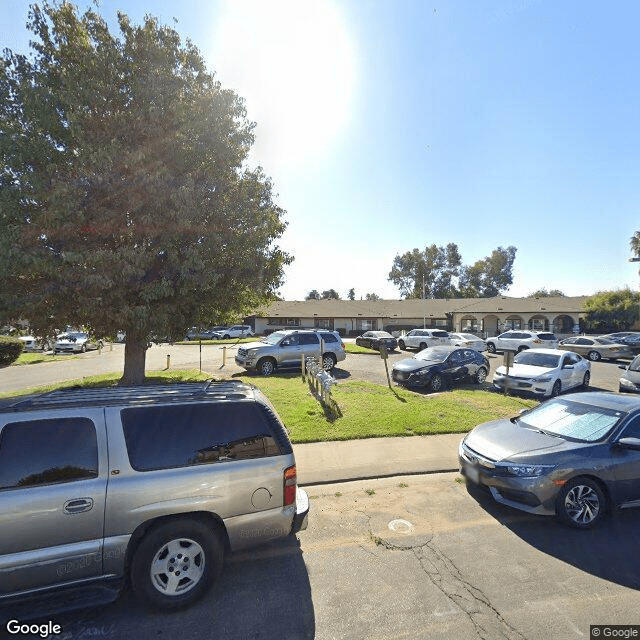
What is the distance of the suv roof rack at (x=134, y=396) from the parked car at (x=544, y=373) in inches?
397

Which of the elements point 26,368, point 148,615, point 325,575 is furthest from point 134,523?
point 26,368

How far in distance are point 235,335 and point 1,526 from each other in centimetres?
4167

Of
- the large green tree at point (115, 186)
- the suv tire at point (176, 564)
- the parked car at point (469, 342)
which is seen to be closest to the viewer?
the suv tire at point (176, 564)

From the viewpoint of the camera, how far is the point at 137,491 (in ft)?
9.72

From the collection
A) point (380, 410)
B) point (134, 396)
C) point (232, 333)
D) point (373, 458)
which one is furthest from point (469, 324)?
point (134, 396)

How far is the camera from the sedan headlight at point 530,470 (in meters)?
4.34

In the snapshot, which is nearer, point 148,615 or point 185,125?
point 148,615

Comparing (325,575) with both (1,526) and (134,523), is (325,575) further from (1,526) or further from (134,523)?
(1,526)

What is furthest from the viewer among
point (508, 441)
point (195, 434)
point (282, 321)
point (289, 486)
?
point (282, 321)

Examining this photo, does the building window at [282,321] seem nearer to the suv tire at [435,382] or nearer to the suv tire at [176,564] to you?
the suv tire at [435,382]

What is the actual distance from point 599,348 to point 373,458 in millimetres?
22935

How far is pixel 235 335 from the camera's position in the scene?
43.6 meters

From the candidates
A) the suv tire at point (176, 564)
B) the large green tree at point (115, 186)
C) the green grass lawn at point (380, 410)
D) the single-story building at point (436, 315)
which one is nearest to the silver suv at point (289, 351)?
the green grass lawn at point (380, 410)

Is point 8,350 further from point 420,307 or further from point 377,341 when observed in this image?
point 420,307
